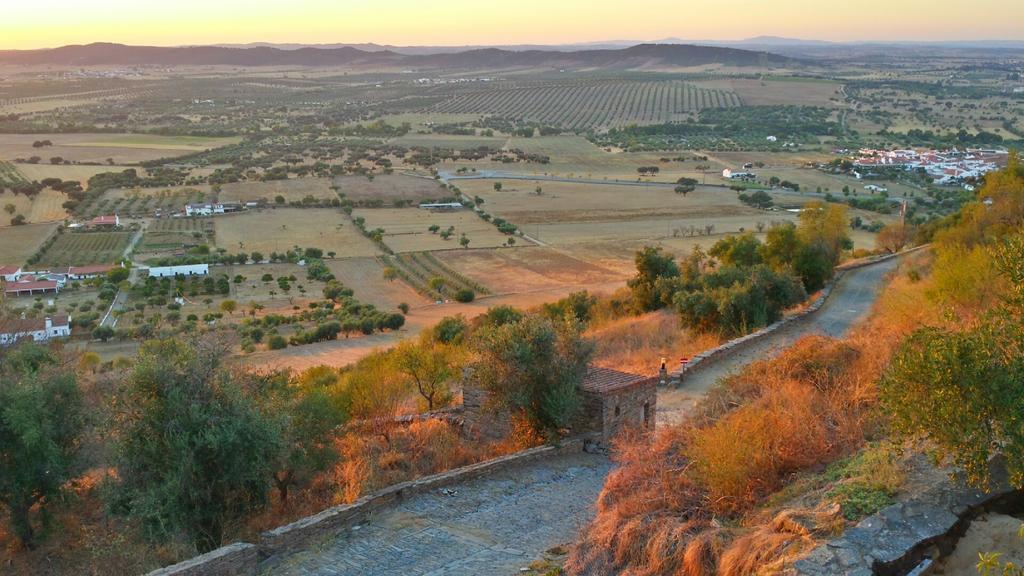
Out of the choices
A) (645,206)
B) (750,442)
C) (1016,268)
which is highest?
(1016,268)

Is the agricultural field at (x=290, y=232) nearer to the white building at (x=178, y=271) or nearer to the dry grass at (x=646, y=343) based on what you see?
the white building at (x=178, y=271)

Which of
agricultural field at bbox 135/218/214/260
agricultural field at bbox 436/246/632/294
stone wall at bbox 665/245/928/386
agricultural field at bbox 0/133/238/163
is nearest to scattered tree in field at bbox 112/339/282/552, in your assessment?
stone wall at bbox 665/245/928/386

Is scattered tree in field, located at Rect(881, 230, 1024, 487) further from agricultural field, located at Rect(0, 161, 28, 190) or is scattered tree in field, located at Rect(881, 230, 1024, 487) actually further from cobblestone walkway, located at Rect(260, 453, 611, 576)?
agricultural field, located at Rect(0, 161, 28, 190)

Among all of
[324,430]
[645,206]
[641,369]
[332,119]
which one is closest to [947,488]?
[324,430]

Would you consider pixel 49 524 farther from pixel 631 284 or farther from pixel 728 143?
pixel 728 143

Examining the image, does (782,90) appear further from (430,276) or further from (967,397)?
(967,397)

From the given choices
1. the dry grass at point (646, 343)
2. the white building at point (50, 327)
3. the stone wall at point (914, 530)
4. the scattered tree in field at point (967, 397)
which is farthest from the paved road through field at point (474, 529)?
the white building at point (50, 327)
